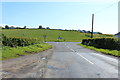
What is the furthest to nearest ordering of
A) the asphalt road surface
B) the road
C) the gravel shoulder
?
the asphalt road surface, the road, the gravel shoulder

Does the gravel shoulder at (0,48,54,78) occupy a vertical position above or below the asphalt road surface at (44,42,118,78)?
above

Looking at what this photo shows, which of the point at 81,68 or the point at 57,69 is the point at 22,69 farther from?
the point at 81,68

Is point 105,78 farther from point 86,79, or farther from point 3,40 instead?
point 3,40

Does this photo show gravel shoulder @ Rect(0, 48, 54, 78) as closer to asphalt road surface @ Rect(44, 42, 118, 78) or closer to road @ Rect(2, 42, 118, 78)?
road @ Rect(2, 42, 118, 78)

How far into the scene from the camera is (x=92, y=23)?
178 feet

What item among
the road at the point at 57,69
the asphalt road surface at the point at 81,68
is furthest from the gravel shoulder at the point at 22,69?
the asphalt road surface at the point at 81,68

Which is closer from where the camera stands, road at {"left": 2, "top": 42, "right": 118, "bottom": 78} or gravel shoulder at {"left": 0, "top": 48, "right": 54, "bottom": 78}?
gravel shoulder at {"left": 0, "top": 48, "right": 54, "bottom": 78}

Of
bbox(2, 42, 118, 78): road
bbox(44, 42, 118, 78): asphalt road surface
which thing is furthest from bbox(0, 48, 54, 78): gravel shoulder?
bbox(44, 42, 118, 78): asphalt road surface

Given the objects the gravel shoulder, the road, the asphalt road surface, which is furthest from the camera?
the asphalt road surface

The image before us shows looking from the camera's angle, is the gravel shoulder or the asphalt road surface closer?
the gravel shoulder

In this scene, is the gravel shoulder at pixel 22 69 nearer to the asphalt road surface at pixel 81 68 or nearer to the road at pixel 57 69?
the road at pixel 57 69

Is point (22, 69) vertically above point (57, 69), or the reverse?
point (22, 69)

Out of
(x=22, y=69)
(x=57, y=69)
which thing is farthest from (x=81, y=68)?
(x=22, y=69)

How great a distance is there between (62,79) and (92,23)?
47217 millimetres
